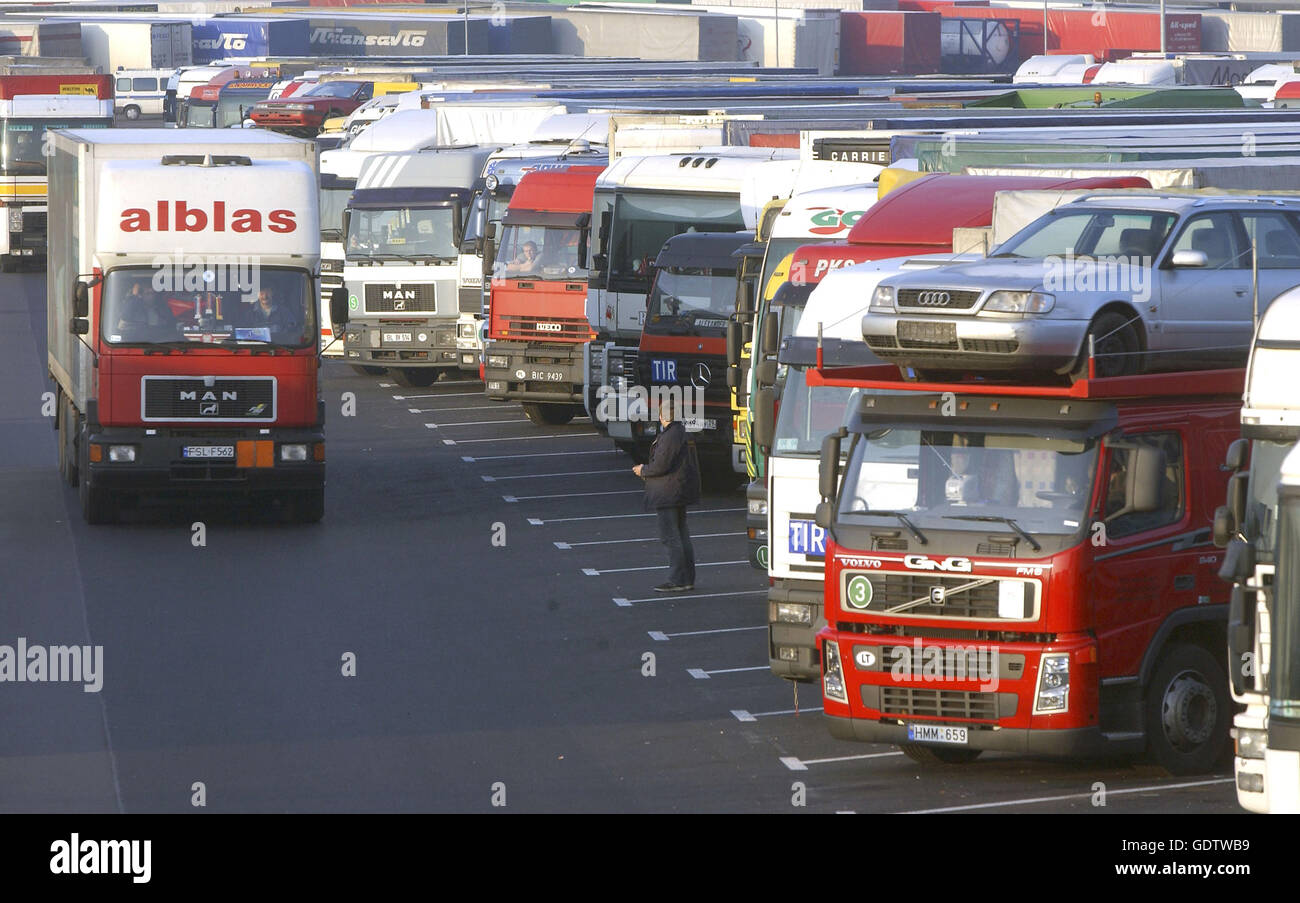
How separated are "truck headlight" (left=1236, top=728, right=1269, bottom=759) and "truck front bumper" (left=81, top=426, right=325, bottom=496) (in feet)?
40.7

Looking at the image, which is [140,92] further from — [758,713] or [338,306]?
[758,713]

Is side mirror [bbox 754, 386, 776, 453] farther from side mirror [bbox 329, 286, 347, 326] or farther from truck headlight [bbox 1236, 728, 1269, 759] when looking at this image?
side mirror [bbox 329, 286, 347, 326]

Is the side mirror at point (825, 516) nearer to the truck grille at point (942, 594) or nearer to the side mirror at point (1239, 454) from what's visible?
the truck grille at point (942, 594)

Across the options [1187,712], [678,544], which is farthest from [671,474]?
[1187,712]

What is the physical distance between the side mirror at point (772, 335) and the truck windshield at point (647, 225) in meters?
8.05

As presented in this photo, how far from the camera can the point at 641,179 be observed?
25.6m

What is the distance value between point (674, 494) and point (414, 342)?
1411 cm

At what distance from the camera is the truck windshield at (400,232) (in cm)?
3131

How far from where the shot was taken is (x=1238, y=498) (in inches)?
381

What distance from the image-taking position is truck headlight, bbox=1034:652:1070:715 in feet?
37.2

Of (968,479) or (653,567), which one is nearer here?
(968,479)

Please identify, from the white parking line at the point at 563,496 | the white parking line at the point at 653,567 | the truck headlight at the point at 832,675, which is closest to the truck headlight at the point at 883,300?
the truck headlight at the point at 832,675

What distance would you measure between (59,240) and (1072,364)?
589 inches
